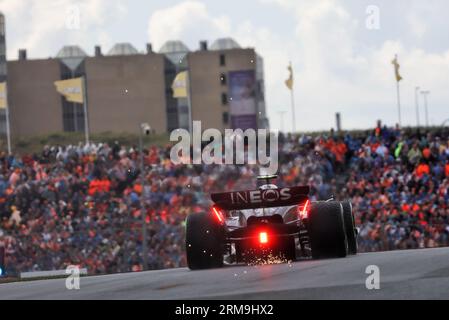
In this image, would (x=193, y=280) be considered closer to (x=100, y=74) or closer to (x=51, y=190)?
(x=51, y=190)

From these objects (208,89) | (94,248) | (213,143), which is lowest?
(94,248)

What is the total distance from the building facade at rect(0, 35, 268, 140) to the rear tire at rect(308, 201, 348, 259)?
77381 mm

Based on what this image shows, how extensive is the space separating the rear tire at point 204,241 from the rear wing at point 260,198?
1.06 ft

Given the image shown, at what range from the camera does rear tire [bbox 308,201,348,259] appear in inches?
614

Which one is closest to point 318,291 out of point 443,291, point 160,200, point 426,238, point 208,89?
point 443,291

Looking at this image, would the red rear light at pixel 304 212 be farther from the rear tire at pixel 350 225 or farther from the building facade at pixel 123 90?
the building facade at pixel 123 90

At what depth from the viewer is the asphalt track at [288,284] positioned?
10.1 metres

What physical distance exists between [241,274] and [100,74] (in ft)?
274

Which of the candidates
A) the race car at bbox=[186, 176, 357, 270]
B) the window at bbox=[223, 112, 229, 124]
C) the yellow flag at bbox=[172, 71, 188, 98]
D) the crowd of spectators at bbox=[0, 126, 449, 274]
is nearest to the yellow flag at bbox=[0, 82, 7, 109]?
the yellow flag at bbox=[172, 71, 188, 98]

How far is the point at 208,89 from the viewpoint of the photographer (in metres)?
96.1

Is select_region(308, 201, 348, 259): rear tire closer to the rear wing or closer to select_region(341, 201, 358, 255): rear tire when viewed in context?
the rear wing

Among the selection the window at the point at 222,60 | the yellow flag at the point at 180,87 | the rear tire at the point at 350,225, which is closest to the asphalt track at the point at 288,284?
the rear tire at the point at 350,225

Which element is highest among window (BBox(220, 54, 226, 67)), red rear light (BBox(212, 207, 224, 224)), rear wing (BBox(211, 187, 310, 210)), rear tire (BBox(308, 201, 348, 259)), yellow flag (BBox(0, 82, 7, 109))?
window (BBox(220, 54, 226, 67))
